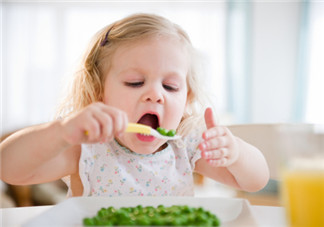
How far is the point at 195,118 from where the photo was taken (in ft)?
4.43

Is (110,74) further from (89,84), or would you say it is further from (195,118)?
(195,118)

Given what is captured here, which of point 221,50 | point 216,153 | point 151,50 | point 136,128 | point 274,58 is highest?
point 151,50

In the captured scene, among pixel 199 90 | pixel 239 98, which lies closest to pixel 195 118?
pixel 199 90

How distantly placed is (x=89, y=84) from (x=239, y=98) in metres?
4.42

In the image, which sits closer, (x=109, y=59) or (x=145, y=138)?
(x=145, y=138)

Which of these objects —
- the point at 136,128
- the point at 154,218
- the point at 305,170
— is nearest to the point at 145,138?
the point at 136,128

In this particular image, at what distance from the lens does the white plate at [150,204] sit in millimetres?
731

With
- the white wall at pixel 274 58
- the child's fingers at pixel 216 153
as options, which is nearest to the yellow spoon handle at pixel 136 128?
the child's fingers at pixel 216 153

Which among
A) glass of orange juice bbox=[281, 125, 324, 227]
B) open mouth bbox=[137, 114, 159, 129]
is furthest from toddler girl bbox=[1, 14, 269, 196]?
glass of orange juice bbox=[281, 125, 324, 227]

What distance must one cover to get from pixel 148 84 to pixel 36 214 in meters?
0.43

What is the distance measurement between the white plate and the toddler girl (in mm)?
130

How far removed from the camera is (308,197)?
0.58m

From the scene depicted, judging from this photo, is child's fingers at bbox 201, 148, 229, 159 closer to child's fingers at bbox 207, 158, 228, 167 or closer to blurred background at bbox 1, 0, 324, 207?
child's fingers at bbox 207, 158, 228, 167

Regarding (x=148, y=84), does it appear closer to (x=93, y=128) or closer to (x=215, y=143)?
(x=215, y=143)
